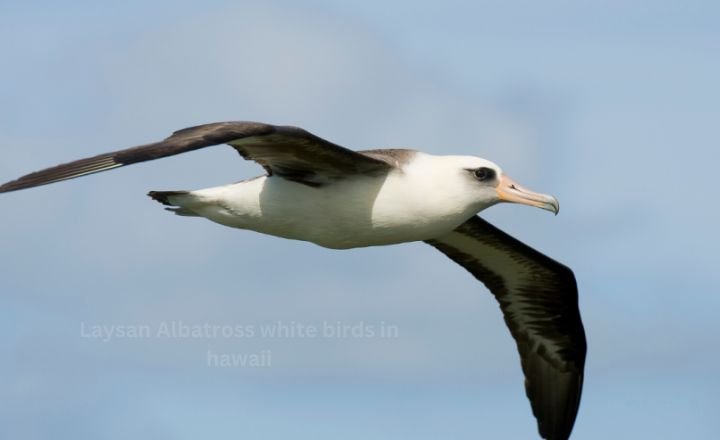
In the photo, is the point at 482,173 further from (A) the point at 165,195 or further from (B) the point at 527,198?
(A) the point at 165,195

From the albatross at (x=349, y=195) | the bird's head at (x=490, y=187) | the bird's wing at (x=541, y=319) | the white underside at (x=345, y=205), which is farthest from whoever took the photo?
the bird's wing at (x=541, y=319)

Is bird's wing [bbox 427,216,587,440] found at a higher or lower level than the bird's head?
lower

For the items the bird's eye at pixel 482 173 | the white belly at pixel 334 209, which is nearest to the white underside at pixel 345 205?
the white belly at pixel 334 209

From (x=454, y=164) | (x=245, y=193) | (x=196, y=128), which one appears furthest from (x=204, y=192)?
(x=454, y=164)

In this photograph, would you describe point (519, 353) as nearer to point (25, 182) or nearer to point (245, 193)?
point (245, 193)

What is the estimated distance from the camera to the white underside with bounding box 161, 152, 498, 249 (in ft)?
53.2

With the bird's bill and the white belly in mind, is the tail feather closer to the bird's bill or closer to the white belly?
the white belly

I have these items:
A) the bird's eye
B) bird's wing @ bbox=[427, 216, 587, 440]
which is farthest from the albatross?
bird's wing @ bbox=[427, 216, 587, 440]

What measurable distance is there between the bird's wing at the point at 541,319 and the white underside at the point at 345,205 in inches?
149

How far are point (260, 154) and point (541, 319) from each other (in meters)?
6.16

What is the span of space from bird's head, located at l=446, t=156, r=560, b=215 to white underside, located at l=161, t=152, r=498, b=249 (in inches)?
6.4

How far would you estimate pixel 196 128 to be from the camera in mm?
15016

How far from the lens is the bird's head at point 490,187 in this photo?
16406 millimetres

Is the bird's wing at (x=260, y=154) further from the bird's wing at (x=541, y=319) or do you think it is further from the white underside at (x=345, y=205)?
the bird's wing at (x=541, y=319)
